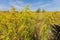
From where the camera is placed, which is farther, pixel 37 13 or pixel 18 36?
pixel 37 13

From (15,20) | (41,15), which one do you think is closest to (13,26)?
(15,20)

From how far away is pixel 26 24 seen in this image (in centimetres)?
1409

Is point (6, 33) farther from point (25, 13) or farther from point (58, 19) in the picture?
point (58, 19)

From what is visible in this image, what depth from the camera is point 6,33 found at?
13945mm

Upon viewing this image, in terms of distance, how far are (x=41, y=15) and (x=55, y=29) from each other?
2.76ft

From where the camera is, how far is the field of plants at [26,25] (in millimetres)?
14008

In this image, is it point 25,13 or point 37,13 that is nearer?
point 25,13

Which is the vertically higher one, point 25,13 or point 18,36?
point 25,13

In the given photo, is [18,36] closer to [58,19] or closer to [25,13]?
[25,13]

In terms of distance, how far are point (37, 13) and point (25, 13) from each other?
1117mm

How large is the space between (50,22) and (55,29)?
0.55 m

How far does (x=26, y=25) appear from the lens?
46.1ft

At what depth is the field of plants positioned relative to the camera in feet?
46.0

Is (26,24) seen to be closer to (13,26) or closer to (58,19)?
(13,26)
